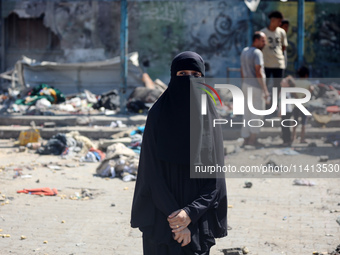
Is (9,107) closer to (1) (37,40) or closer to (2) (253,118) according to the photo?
(1) (37,40)

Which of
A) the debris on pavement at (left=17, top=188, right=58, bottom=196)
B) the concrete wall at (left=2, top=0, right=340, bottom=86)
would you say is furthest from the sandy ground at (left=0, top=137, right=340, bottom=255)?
the concrete wall at (left=2, top=0, right=340, bottom=86)

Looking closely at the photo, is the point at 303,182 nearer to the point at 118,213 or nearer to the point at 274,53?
the point at 118,213

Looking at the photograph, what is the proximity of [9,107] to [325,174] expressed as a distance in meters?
8.10

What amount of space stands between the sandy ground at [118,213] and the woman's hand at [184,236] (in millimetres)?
2162

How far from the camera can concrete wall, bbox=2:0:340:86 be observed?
1745 cm

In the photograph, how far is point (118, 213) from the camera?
661cm

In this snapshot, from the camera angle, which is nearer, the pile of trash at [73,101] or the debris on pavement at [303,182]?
Result: the debris on pavement at [303,182]

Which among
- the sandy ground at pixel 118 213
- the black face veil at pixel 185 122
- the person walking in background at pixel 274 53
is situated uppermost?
the person walking in background at pixel 274 53

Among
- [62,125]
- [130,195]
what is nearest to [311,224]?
[130,195]

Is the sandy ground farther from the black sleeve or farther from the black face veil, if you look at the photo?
the black face veil

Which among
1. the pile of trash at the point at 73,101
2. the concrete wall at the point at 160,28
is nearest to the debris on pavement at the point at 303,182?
the pile of trash at the point at 73,101

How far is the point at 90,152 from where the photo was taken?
9727 millimetres

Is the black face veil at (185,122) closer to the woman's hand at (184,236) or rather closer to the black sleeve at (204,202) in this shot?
the black sleeve at (204,202)

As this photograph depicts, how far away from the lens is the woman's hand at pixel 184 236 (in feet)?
10.6
